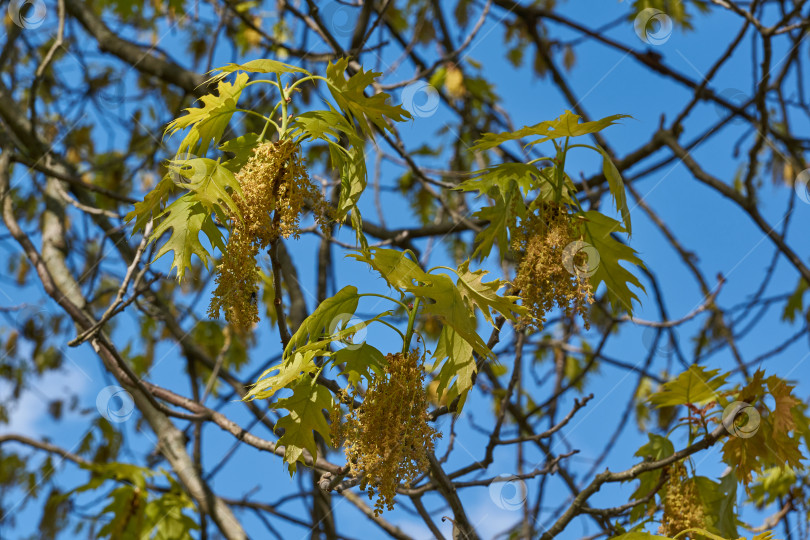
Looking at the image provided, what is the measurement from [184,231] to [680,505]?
1.49 meters

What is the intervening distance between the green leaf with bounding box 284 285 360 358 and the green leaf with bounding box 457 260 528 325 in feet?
0.79

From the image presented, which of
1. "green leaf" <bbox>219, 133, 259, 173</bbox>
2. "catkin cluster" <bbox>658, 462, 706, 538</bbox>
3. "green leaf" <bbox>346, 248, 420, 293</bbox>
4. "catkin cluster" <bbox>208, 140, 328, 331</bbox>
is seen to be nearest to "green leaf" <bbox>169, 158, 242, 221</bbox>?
"catkin cluster" <bbox>208, 140, 328, 331</bbox>

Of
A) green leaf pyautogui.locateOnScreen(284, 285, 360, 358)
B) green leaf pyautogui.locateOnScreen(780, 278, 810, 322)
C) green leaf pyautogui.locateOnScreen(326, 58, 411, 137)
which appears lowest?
green leaf pyautogui.locateOnScreen(284, 285, 360, 358)

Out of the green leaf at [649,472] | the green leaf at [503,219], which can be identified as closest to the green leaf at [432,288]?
the green leaf at [503,219]

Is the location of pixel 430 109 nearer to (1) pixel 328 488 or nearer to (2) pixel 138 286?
(2) pixel 138 286

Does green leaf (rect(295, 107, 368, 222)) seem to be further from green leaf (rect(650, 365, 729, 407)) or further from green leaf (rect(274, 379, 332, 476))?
green leaf (rect(650, 365, 729, 407))

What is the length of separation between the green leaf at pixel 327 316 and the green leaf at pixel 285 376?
38mm

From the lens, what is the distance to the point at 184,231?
1630 millimetres

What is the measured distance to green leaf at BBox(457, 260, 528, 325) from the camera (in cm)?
152

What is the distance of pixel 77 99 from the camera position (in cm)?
491

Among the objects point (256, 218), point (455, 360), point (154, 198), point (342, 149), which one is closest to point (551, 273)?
point (455, 360)

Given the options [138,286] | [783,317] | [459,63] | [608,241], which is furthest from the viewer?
[783,317]

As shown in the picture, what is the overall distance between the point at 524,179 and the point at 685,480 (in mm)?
Answer: 994

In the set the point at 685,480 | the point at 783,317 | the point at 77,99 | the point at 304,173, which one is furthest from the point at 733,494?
the point at 77,99
